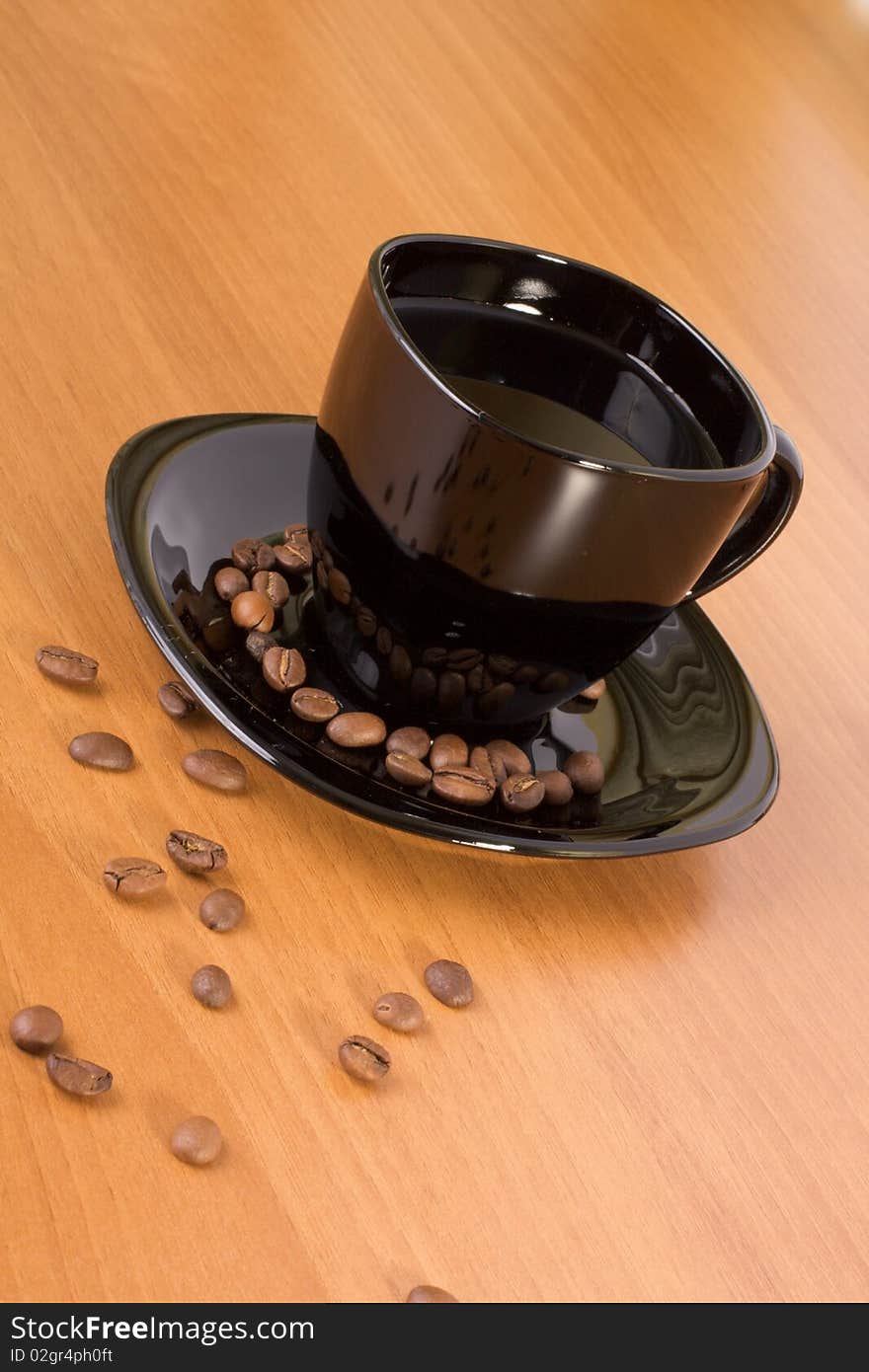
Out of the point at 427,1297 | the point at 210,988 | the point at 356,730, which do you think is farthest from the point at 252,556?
the point at 427,1297

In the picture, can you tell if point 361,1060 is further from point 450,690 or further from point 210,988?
point 450,690

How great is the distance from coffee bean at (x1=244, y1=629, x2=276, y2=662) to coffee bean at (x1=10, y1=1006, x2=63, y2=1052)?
209 millimetres

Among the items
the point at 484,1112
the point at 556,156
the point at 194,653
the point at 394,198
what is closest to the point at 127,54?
the point at 394,198

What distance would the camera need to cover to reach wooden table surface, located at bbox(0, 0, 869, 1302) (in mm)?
525

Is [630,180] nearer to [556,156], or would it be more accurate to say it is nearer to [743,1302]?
[556,156]

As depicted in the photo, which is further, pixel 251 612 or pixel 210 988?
pixel 251 612

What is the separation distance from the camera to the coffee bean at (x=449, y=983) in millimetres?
601

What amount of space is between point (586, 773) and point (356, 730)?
0.12 meters

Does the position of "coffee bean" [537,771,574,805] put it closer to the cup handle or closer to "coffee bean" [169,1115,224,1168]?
the cup handle

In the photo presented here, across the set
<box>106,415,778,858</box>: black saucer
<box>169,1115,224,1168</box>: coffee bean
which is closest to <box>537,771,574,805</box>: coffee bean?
<box>106,415,778,858</box>: black saucer

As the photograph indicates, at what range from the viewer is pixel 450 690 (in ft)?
2.19

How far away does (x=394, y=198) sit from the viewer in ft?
3.43

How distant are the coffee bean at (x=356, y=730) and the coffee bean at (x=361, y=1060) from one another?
0.14m

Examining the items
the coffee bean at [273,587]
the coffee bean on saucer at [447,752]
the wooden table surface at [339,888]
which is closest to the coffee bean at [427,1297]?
the wooden table surface at [339,888]
